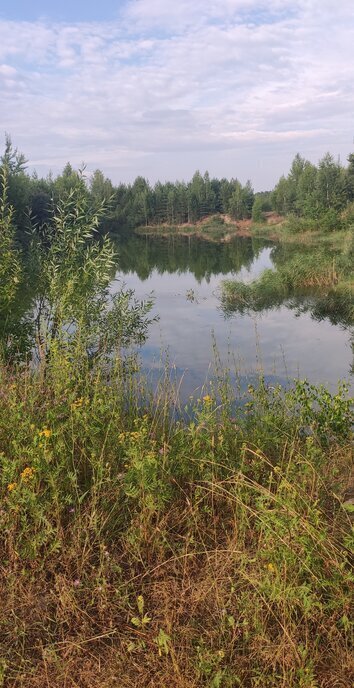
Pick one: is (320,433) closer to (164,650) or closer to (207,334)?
(164,650)

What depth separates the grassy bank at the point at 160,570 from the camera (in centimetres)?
203

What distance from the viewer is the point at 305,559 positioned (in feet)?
7.23

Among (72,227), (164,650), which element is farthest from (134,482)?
(72,227)

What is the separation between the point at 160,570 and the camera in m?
2.53

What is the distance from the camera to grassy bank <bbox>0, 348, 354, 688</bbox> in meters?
2.03

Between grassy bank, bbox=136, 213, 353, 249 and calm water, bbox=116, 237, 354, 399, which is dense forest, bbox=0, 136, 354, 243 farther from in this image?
calm water, bbox=116, 237, 354, 399

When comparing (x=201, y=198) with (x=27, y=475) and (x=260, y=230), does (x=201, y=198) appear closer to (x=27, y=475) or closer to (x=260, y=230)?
(x=260, y=230)

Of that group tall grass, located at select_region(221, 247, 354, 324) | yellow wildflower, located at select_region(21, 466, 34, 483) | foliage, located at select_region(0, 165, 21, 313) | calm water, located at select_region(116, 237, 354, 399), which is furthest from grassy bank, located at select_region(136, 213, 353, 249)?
yellow wildflower, located at select_region(21, 466, 34, 483)

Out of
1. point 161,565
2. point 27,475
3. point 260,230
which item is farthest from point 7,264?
point 260,230

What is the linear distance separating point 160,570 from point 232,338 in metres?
11.9

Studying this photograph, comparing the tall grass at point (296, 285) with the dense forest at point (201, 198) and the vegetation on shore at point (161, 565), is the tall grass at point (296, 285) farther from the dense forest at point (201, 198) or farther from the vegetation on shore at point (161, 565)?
the dense forest at point (201, 198)

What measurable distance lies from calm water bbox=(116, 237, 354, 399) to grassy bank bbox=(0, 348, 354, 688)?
2086 mm

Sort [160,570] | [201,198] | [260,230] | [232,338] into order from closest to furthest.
A: [160,570] → [232,338] → [260,230] → [201,198]

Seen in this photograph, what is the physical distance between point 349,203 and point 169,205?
39386 mm
